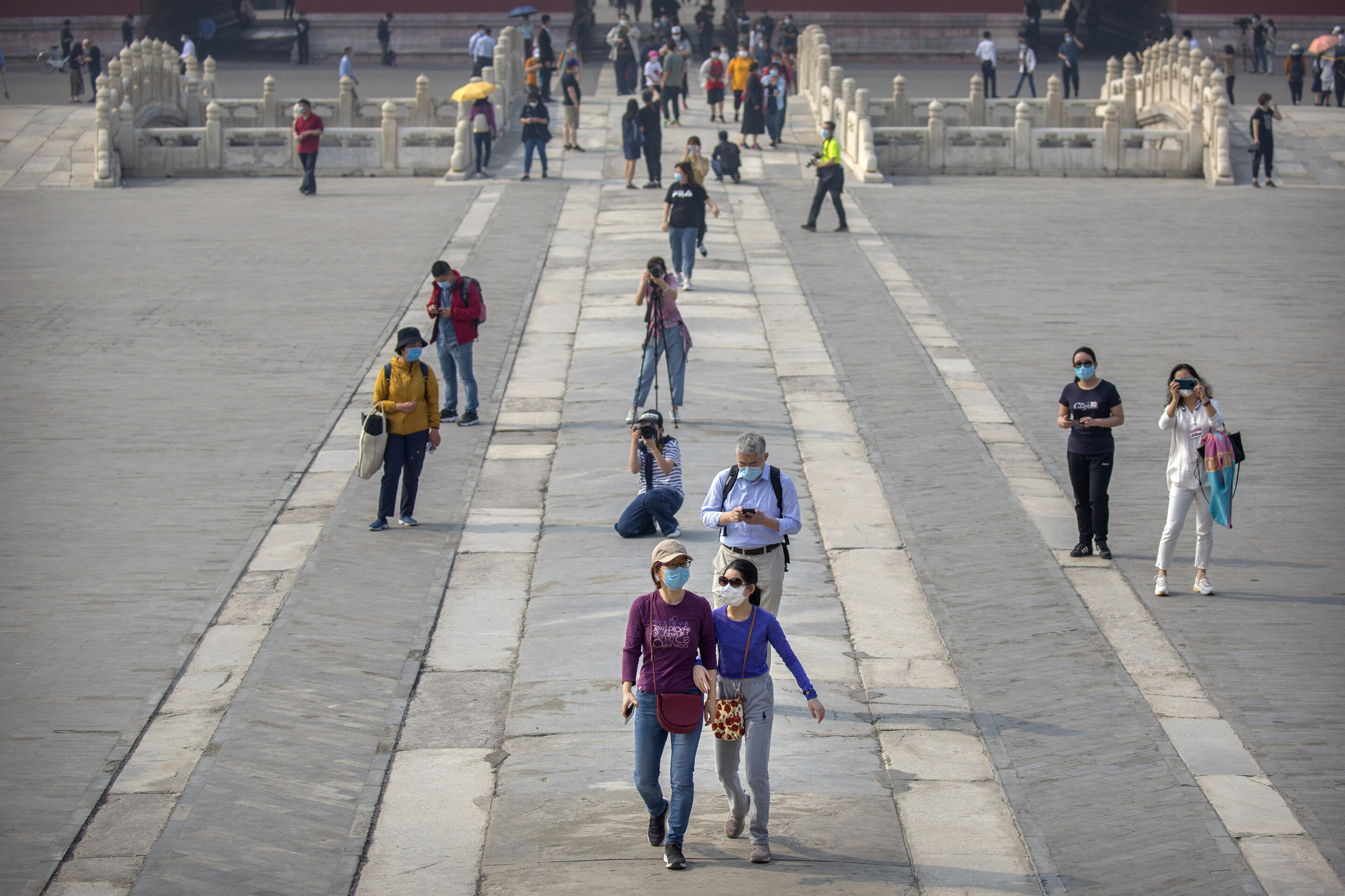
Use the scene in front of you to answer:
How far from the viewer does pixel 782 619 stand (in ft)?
32.2

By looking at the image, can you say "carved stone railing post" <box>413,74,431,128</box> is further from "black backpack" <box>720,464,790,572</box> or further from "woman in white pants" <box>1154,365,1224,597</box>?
"black backpack" <box>720,464,790,572</box>

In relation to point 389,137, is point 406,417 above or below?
below

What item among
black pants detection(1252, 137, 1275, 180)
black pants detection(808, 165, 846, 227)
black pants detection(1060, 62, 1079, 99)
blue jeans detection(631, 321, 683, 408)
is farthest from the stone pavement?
black pants detection(1060, 62, 1079, 99)

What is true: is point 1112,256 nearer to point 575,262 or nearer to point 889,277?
point 889,277

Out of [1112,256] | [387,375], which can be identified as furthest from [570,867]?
[1112,256]

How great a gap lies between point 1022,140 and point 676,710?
80.4 feet

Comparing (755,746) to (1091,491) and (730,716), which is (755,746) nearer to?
(730,716)

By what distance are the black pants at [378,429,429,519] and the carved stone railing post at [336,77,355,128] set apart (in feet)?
76.4

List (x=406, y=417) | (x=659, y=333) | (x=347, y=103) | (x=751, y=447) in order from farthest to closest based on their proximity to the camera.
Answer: (x=347, y=103) < (x=659, y=333) < (x=406, y=417) < (x=751, y=447)

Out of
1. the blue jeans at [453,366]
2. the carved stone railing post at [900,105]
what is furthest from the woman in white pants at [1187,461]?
the carved stone railing post at [900,105]

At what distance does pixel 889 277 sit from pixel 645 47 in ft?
64.0

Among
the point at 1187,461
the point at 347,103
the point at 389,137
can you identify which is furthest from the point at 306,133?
the point at 1187,461

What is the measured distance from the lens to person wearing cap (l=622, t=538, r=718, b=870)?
6820 millimetres

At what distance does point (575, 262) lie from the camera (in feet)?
68.0
